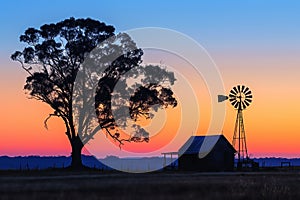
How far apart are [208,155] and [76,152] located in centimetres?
1881

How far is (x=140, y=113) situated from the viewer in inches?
3238

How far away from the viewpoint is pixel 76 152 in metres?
81.1

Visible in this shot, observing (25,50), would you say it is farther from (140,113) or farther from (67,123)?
(140,113)

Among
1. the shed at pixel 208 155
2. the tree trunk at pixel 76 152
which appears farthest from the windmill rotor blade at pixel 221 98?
the tree trunk at pixel 76 152

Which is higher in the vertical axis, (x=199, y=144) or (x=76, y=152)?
(x=199, y=144)

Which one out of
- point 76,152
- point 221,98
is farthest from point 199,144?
point 76,152

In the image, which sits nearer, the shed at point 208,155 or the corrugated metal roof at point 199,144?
the shed at point 208,155

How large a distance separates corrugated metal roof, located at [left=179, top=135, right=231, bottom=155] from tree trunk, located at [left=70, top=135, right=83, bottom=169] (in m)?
17.1

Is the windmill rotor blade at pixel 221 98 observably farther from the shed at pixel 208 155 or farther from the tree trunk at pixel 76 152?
the tree trunk at pixel 76 152

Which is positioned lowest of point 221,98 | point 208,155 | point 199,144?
point 208,155

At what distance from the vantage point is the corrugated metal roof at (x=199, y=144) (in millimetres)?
89688

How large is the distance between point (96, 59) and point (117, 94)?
5012 millimetres

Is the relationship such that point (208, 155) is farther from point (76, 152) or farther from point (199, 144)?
point (76, 152)

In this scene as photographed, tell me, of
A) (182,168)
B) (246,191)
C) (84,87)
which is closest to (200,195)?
(246,191)
